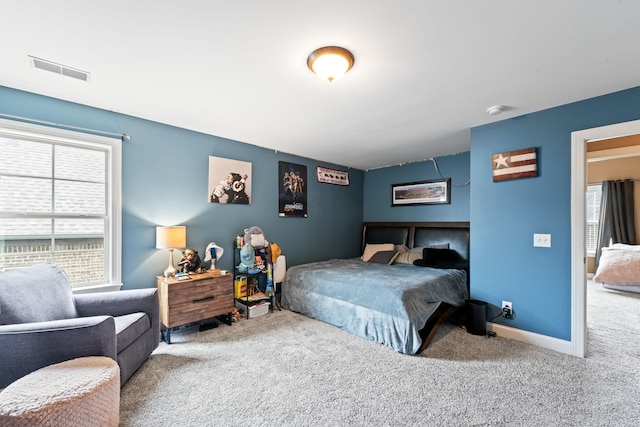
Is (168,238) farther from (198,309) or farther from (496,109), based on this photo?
(496,109)

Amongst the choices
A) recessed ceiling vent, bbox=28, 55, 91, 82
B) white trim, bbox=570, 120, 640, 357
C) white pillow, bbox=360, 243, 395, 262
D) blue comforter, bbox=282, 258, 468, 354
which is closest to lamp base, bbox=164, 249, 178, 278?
blue comforter, bbox=282, 258, 468, 354

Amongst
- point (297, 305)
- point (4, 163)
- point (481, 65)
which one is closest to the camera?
point (481, 65)

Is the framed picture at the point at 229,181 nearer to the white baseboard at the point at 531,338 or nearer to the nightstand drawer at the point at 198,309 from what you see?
the nightstand drawer at the point at 198,309

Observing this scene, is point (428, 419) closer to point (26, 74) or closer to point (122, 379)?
point (122, 379)

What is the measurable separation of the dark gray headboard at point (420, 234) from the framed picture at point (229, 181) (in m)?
2.53

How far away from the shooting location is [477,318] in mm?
2961

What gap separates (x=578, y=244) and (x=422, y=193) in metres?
2.43

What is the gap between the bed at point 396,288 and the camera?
2.67m

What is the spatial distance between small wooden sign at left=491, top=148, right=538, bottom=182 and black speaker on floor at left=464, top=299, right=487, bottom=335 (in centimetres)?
138

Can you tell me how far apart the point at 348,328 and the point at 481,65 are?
8.85ft

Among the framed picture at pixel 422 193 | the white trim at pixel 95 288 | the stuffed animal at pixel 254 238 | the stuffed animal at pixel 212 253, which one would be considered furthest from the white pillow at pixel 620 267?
the white trim at pixel 95 288

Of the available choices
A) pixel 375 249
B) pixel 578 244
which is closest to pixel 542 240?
pixel 578 244

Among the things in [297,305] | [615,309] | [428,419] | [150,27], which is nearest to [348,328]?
[297,305]

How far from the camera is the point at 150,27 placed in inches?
63.3
